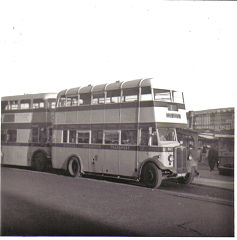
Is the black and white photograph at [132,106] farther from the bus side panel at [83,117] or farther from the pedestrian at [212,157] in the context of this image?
the bus side panel at [83,117]

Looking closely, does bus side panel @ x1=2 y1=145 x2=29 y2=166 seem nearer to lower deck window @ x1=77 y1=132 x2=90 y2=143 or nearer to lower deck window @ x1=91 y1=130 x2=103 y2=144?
lower deck window @ x1=77 y1=132 x2=90 y2=143

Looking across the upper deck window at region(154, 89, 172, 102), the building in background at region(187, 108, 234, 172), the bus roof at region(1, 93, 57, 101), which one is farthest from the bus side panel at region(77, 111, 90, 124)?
the building in background at region(187, 108, 234, 172)

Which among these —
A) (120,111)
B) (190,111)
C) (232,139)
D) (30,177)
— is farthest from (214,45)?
(30,177)

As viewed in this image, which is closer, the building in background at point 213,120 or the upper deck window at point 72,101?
the building in background at point 213,120

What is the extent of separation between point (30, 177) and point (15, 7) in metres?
2.37

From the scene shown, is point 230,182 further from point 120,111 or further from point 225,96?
point 120,111

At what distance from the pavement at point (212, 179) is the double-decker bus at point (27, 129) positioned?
2197mm

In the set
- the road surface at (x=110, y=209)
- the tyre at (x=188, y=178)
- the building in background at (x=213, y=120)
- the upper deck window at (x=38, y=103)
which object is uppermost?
the upper deck window at (x=38, y=103)

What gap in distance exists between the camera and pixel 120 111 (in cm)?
442

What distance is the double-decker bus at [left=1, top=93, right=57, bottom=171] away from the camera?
14.0ft

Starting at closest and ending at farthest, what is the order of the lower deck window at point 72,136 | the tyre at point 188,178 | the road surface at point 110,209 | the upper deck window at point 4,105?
the road surface at point 110,209
the tyre at point 188,178
the upper deck window at point 4,105
the lower deck window at point 72,136

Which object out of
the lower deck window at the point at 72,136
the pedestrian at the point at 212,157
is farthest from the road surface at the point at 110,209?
the lower deck window at the point at 72,136

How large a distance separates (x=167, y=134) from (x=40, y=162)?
198cm

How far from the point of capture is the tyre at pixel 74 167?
4500 millimetres
